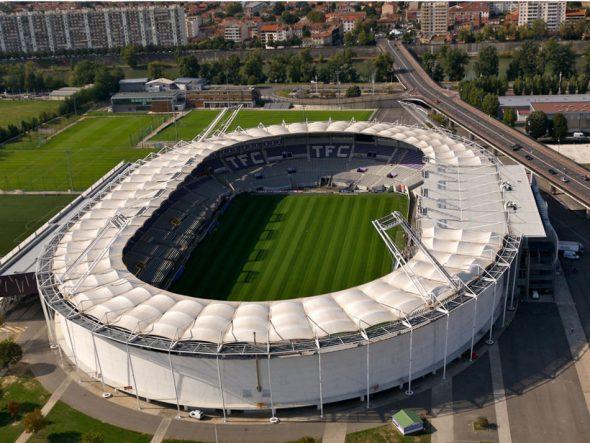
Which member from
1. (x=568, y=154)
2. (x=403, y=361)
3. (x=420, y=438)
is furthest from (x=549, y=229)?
(x=568, y=154)

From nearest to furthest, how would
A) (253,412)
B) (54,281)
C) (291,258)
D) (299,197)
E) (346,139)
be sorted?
(253,412)
(54,281)
(291,258)
(299,197)
(346,139)

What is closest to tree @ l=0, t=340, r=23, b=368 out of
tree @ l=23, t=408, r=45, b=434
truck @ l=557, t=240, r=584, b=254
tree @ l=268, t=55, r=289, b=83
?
tree @ l=23, t=408, r=45, b=434

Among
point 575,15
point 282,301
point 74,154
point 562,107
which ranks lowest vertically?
point 282,301

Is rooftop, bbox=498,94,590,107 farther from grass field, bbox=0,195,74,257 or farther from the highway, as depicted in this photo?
grass field, bbox=0,195,74,257

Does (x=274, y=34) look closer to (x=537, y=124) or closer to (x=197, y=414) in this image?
(x=537, y=124)

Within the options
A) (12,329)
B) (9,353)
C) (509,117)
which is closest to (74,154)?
(12,329)

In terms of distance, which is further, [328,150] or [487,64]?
[487,64]

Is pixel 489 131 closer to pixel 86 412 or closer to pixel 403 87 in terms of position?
pixel 403 87
